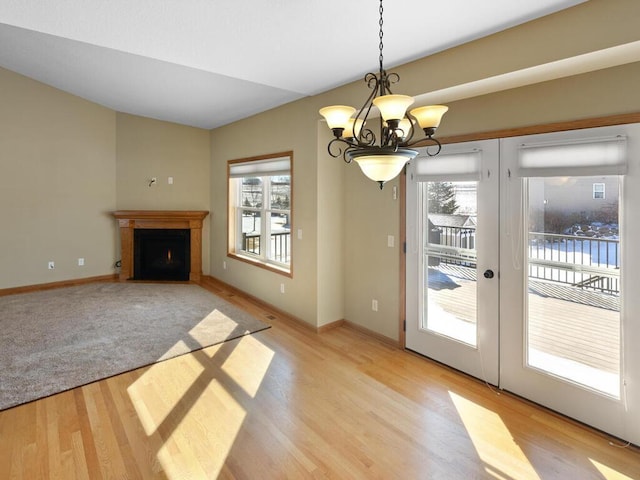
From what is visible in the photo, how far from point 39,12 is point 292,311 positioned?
359 centimetres

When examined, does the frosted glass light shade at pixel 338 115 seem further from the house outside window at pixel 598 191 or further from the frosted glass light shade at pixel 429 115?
the house outside window at pixel 598 191

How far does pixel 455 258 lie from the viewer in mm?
3277

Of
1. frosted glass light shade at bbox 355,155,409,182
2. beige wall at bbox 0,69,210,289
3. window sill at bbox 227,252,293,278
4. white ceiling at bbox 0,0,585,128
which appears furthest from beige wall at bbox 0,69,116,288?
frosted glass light shade at bbox 355,155,409,182

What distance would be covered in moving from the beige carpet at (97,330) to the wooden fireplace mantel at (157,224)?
0.59m

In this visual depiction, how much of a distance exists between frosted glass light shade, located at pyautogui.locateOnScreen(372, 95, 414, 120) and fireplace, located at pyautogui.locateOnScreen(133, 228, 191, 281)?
561cm

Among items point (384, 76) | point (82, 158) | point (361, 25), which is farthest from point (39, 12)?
point (82, 158)

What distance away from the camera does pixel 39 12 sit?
235 cm

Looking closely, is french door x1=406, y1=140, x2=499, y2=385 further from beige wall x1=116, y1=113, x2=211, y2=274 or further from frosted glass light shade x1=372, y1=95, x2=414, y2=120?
beige wall x1=116, y1=113, x2=211, y2=274

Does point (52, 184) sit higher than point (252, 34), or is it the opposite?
point (252, 34)

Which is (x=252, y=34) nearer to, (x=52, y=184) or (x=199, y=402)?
(x=199, y=402)

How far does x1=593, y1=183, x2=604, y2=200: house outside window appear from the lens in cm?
240

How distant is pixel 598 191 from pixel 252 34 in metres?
2.64

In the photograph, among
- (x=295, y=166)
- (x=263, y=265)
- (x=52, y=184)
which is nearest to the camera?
(x=295, y=166)

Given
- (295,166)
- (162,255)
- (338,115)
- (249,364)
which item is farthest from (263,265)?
(338,115)
